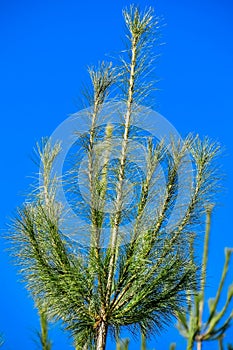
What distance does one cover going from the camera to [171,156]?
117 inches

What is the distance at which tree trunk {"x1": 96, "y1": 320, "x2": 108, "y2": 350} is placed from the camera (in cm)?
281

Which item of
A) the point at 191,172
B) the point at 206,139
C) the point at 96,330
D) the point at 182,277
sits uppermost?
the point at 206,139

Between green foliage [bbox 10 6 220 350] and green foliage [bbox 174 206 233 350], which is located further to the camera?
green foliage [bbox 174 206 233 350]

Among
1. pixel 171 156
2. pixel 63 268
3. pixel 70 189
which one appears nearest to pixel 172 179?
pixel 171 156

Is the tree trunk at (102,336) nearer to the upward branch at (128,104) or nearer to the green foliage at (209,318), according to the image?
the upward branch at (128,104)

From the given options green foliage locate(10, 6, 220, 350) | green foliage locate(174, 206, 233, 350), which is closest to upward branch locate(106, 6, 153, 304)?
green foliage locate(10, 6, 220, 350)

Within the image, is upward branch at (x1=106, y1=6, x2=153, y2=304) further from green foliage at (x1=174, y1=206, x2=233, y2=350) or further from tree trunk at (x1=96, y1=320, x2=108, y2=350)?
green foliage at (x1=174, y1=206, x2=233, y2=350)

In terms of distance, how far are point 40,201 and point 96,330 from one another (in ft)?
2.20

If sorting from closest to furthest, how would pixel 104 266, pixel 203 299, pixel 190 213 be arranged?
1. pixel 104 266
2. pixel 190 213
3. pixel 203 299

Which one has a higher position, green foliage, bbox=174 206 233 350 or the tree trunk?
green foliage, bbox=174 206 233 350

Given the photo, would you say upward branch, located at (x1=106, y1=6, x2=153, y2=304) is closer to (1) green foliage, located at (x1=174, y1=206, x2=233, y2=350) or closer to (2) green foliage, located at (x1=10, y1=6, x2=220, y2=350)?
(2) green foliage, located at (x1=10, y1=6, x2=220, y2=350)

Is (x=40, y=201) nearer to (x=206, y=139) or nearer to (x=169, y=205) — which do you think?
(x=169, y=205)

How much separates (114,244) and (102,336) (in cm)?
43

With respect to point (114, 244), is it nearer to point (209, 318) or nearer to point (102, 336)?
point (102, 336)
